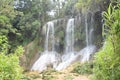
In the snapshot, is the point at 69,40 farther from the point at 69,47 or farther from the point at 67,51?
the point at 67,51

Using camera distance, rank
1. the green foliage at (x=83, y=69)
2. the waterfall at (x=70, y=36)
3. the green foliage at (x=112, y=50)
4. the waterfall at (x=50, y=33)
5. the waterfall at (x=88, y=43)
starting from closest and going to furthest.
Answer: the green foliage at (x=112, y=50), the green foliage at (x=83, y=69), the waterfall at (x=88, y=43), the waterfall at (x=70, y=36), the waterfall at (x=50, y=33)

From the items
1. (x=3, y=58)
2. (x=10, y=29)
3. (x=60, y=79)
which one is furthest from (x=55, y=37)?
(x=3, y=58)

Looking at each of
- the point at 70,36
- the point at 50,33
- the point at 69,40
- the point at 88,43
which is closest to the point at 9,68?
the point at 88,43

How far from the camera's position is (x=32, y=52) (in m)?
18.7

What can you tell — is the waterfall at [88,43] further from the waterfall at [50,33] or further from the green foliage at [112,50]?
the green foliage at [112,50]

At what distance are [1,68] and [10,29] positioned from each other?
16.0 meters

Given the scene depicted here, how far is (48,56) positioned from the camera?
17891 millimetres

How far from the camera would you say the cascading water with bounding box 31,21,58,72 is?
1706 centimetres

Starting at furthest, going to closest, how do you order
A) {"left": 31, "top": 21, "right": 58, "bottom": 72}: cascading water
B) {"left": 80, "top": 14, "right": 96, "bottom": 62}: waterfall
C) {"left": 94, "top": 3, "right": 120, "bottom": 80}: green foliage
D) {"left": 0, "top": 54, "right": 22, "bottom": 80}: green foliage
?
1. {"left": 31, "top": 21, "right": 58, "bottom": 72}: cascading water
2. {"left": 80, "top": 14, "right": 96, "bottom": 62}: waterfall
3. {"left": 0, "top": 54, "right": 22, "bottom": 80}: green foliage
4. {"left": 94, "top": 3, "right": 120, "bottom": 80}: green foliage

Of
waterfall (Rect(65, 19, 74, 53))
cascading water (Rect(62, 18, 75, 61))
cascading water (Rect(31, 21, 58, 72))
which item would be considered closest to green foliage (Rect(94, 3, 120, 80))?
cascading water (Rect(31, 21, 58, 72))

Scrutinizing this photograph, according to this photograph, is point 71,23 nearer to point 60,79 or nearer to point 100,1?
point 100,1

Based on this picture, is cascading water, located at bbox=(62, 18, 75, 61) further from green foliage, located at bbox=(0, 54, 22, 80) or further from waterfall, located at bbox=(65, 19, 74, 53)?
green foliage, located at bbox=(0, 54, 22, 80)

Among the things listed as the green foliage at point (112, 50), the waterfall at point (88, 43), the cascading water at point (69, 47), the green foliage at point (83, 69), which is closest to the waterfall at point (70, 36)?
the cascading water at point (69, 47)

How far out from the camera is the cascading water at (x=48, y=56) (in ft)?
56.0
